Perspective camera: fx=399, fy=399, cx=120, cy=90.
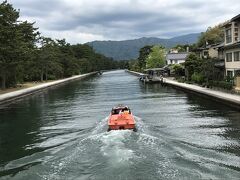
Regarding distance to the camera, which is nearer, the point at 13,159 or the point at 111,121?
the point at 13,159

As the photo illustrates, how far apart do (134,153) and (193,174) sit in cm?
339

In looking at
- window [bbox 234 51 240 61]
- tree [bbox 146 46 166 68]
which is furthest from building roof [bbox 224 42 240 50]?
tree [bbox 146 46 166 68]

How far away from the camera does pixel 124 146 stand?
62.6 ft

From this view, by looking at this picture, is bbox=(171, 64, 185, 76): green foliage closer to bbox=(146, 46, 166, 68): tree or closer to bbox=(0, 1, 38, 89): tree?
bbox=(146, 46, 166, 68): tree

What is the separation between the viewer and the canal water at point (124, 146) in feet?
51.6

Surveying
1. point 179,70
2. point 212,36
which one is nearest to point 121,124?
point 179,70

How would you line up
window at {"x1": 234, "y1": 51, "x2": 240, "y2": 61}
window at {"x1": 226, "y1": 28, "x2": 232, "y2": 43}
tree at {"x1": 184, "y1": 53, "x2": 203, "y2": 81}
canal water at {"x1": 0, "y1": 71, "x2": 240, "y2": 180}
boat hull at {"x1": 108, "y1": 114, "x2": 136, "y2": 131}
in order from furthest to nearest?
1. tree at {"x1": 184, "y1": 53, "x2": 203, "y2": 81}
2. window at {"x1": 226, "y1": 28, "x2": 232, "y2": 43}
3. window at {"x1": 234, "y1": 51, "x2": 240, "y2": 61}
4. boat hull at {"x1": 108, "y1": 114, "x2": 136, "y2": 131}
5. canal water at {"x1": 0, "y1": 71, "x2": 240, "y2": 180}

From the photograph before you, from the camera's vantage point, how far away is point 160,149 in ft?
62.5

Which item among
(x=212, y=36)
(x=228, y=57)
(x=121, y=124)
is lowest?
(x=121, y=124)

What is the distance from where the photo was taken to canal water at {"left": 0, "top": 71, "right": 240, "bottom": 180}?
15.7 metres

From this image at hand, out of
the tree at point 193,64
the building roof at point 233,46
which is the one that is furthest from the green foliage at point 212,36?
the building roof at point 233,46

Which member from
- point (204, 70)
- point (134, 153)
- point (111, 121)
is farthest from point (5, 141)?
point (204, 70)

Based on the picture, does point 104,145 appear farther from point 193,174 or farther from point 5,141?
point 5,141

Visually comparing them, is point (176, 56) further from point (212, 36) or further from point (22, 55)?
point (22, 55)
